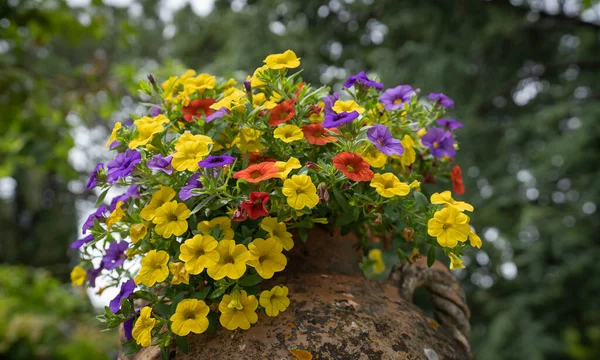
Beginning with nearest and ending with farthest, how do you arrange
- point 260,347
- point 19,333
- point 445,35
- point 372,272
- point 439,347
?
point 260,347 < point 439,347 < point 372,272 < point 19,333 < point 445,35

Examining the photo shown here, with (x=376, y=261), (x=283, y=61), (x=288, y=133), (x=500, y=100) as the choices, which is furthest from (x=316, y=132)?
(x=500, y=100)

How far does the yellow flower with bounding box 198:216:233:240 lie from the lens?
99 centimetres

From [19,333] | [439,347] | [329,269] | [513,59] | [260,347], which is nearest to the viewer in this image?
[260,347]

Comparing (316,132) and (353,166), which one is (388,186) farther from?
(316,132)

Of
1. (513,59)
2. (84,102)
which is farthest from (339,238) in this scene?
(513,59)

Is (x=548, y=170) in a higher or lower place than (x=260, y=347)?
higher

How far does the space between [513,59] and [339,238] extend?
552 cm

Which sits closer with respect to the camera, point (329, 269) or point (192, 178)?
point (192, 178)

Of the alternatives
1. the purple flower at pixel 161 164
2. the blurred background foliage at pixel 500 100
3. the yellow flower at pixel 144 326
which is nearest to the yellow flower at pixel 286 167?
the purple flower at pixel 161 164

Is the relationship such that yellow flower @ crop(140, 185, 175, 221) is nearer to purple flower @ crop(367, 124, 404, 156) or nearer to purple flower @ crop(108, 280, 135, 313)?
purple flower @ crop(108, 280, 135, 313)

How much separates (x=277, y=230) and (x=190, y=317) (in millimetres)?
233

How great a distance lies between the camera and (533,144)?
17.7ft

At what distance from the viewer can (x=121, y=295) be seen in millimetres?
1053

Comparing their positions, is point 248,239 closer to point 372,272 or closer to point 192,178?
point 192,178
